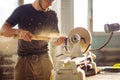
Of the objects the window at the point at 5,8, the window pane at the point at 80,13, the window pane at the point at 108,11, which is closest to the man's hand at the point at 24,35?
the window at the point at 5,8

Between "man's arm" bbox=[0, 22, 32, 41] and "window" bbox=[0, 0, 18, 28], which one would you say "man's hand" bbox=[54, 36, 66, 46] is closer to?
"man's arm" bbox=[0, 22, 32, 41]

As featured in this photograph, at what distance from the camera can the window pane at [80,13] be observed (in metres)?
5.43

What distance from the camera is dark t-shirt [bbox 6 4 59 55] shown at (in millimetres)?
3189

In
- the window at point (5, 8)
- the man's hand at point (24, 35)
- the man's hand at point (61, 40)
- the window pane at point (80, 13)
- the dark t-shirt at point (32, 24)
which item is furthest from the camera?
the window pane at point (80, 13)

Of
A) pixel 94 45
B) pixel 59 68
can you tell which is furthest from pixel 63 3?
pixel 59 68

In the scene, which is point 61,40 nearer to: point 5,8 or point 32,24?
point 32,24

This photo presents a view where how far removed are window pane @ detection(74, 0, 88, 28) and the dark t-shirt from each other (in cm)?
203

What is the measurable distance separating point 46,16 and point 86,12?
2531mm

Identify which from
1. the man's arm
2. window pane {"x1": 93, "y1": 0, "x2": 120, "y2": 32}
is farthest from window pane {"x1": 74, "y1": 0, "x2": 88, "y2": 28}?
the man's arm

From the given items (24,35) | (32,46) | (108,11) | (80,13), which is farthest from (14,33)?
(108,11)

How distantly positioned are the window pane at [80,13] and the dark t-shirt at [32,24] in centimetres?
203

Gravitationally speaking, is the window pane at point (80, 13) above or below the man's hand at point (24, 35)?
above

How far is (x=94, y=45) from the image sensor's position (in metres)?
5.80

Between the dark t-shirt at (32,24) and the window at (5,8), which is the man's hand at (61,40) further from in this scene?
the window at (5,8)
